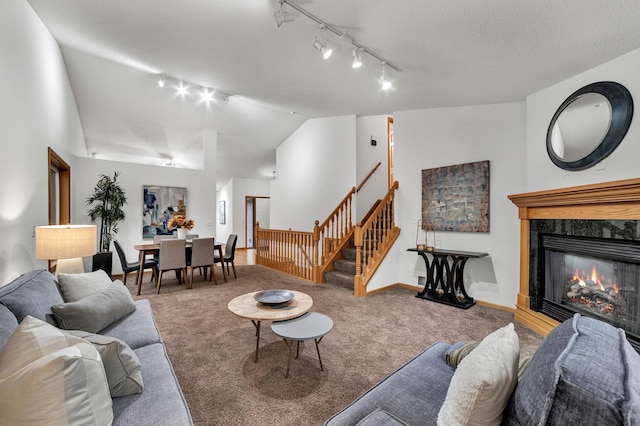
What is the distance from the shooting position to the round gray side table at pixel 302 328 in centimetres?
194

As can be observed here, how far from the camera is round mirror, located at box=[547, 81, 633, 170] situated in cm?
232

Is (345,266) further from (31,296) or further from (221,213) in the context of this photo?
(221,213)

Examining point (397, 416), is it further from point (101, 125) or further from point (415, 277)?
point (101, 125)

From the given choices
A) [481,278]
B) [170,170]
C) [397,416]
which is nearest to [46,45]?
[170,170]

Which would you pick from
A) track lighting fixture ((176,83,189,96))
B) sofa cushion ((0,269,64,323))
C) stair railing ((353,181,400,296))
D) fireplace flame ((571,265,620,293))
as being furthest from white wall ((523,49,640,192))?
track lighting fixture ((176,83,189,96))

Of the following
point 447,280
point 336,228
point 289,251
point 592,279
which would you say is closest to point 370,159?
point 336,228

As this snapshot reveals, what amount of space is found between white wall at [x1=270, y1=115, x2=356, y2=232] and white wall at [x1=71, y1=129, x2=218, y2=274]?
5.47ft

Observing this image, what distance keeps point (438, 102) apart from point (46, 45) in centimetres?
466

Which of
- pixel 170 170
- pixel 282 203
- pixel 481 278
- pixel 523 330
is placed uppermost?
pixel 170 170

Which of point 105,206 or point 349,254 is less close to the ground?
point 105,206

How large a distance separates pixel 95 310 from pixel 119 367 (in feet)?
2.69

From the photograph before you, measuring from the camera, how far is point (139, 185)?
575 centimetres

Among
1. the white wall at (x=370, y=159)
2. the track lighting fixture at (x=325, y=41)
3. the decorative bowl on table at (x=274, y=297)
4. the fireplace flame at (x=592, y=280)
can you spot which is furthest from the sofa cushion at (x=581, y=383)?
the white wall at (x=370, y=159)

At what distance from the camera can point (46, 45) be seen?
3.01m
